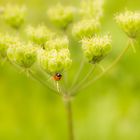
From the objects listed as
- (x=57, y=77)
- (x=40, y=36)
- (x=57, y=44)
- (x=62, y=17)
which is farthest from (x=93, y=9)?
(x=57, y=77)

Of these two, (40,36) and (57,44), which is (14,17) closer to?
(40,36)

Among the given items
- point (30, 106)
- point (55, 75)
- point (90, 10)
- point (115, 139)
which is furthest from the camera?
point (30, 106)

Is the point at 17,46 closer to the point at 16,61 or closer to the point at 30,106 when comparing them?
the point at 16,61

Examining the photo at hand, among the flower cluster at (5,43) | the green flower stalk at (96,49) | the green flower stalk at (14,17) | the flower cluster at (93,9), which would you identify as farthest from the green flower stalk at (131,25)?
the green flower stalk at (14,17)

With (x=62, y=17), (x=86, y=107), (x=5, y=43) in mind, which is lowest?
(x=86, y=107)

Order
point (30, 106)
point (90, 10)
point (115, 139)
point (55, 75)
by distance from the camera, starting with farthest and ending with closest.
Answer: point (30, 106) < point (115, 139) < point (90, 10) < point (55, 75)

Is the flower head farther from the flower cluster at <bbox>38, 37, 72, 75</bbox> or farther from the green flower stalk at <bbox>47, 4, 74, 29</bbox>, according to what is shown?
the green flower stalk at <bbox>47, 4, 74, 29</bbox>

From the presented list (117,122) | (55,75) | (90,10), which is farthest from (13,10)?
(117,122)

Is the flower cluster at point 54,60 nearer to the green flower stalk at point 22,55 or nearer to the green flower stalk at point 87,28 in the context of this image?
the green flower stalk at point 22,55
